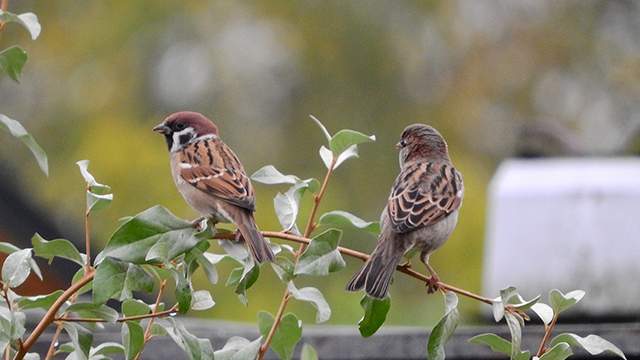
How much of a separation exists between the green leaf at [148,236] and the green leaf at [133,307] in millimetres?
113

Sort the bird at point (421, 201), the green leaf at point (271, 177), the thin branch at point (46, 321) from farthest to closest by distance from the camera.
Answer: the bird at point (421, 201)
the green leaf at point (271, 177)
the thin branch at point (46, 321)

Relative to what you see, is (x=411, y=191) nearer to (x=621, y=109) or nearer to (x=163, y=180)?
(x=163, y=180)

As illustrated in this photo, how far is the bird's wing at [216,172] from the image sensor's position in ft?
12.1

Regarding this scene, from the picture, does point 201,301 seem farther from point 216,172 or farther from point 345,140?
point 216,172

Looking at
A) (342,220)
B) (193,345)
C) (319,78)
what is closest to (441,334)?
(342,220)

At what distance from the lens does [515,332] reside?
2678 mm

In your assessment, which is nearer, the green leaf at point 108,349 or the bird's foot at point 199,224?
the bird's foot at point 199,224

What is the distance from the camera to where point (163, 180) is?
53.6 feet

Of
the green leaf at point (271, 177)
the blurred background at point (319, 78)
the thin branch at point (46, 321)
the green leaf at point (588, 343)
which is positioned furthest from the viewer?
the blurred background at point (319, 78)

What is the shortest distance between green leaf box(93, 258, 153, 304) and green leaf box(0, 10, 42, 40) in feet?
1.46

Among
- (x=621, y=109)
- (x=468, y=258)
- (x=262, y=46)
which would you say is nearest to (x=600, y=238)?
(x=468, y=258)

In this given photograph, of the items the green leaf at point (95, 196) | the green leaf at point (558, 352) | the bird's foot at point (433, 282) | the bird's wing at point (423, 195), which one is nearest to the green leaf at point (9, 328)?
the green leaf at point (95, 196)

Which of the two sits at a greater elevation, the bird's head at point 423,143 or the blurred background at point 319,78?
the bird's head at point 423,143

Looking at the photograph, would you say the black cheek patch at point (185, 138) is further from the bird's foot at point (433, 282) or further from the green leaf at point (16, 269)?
the green leaf at point (16, 269)
